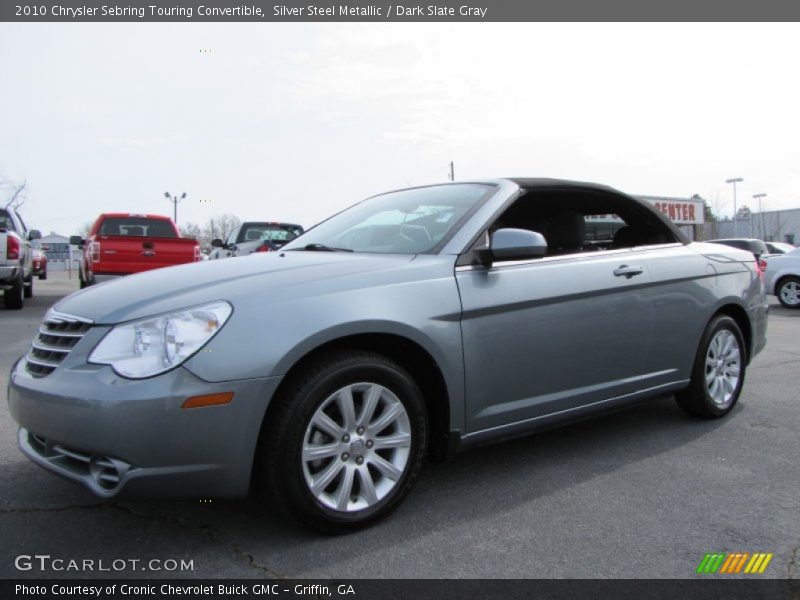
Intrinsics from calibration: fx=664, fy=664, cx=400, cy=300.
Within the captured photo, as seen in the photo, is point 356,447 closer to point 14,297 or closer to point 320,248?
point 320,248

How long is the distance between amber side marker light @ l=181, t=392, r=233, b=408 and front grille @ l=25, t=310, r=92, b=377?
0.56 meters

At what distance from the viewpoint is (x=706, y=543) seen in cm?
264

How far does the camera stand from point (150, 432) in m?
2.31

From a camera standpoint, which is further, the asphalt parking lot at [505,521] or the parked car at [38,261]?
the parked car at [38,261]

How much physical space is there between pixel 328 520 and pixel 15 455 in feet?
6.83

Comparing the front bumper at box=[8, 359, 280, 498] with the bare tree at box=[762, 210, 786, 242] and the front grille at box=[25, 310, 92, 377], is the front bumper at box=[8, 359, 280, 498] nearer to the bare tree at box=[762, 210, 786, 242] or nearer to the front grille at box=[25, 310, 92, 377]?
the front grille at box=[25, 310, 92, 377]

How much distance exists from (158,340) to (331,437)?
2.49 feet

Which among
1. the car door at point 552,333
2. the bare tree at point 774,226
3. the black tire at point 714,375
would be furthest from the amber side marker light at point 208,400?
the bare tree at point 774,226

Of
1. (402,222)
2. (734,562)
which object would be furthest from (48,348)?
(734,562)

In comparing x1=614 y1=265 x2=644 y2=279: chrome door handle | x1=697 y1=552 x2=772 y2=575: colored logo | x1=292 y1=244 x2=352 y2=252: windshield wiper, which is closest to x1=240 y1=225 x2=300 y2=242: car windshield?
x1=292 y1=244 x2=352 y2=252: windshield wiper

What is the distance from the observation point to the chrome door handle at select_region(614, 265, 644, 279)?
3691 millimetres

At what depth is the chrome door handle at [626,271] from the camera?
12.1 feet

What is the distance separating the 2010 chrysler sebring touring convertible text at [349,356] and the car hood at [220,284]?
13 mm

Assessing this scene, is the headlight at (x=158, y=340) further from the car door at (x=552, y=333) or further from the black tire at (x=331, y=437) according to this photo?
the car door at (x=552, y=333)
